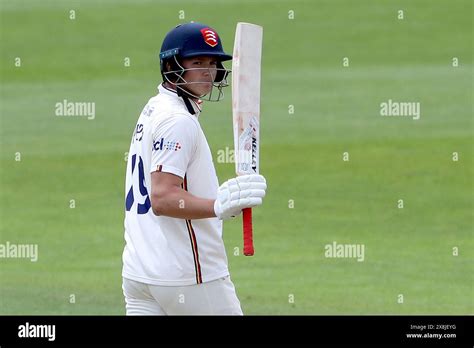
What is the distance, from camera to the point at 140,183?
6535mm

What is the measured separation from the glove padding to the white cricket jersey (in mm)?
300

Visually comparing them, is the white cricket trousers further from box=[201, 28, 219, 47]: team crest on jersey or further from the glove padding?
box=[201, 28, 219, 47]: team crest on jersey

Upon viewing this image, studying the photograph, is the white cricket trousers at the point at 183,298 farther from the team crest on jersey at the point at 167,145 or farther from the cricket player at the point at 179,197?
the team crest on jersey at the point at 167,145

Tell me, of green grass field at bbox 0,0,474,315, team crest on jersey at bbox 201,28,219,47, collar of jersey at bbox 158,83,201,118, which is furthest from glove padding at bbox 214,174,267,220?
green grass field at bbox 0,0,474,315

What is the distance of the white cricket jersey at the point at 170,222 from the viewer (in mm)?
6391

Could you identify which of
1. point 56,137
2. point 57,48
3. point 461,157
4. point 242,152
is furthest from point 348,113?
point 242,152

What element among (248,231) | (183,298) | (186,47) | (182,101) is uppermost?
(186,47)

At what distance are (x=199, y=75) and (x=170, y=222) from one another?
0.86m

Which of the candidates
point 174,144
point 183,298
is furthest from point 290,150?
point 174,144

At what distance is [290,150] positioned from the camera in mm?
19172

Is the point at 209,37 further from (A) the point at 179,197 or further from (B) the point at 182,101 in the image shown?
(A) the point at 179,197

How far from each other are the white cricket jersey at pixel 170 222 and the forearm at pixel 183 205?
18cm

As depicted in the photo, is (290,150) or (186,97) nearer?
(186,97)

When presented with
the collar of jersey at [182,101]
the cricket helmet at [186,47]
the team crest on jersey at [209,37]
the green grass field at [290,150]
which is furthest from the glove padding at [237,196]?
the green grass field at [290,150]
